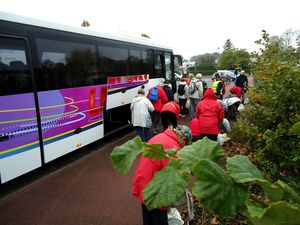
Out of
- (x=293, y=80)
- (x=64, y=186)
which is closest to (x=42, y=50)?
(x=64, y=186)

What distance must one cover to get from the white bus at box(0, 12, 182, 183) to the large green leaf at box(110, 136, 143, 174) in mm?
4710

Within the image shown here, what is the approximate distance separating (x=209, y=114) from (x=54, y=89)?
3543 mm

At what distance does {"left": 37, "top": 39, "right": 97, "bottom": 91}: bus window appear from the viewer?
5.97 m

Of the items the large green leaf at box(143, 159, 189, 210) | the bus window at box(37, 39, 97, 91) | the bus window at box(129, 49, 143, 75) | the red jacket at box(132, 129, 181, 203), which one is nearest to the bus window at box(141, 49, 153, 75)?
the bus window at box(129, 49, 143, 75)

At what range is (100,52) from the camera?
7.82 metres

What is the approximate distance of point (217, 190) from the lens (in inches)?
29.0

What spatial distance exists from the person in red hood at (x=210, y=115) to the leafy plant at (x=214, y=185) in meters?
4.98

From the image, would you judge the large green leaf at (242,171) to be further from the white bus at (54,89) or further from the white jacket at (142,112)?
the white jacket at (142,112)

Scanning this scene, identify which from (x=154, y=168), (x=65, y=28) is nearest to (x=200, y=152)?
(x=154, y=168)

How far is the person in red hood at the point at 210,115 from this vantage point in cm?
579

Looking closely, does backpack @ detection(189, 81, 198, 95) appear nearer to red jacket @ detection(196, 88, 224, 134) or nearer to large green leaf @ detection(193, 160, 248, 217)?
red jacket @ detection(196, 88, 224, 134)

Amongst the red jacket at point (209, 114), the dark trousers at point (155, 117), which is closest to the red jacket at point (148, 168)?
the red jacket at point (209, 114)

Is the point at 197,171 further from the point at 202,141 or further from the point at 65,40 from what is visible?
the point at 65,40

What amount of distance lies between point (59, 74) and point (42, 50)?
0.67m
